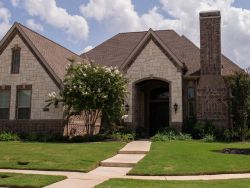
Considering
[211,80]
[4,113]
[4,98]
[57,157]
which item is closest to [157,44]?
[211,80]

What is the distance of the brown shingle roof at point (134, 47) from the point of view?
2898 cm

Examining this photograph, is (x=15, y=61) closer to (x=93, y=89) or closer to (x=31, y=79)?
(x=31, y=79)

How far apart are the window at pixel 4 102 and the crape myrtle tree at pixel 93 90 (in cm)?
421

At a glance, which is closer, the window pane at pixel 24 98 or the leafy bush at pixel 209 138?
the leafy bush at pixel 209 138

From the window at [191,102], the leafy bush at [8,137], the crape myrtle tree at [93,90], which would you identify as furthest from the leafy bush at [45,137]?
the window at [191,102]

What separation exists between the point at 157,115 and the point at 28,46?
1062cm

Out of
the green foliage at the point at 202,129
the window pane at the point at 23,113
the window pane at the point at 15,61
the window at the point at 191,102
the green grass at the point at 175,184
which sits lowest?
the green grass at the point at 175,184

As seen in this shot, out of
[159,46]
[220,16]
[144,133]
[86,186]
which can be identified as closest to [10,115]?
[144,133]

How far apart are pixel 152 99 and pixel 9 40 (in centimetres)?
1111

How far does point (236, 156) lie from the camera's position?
51.3 ft

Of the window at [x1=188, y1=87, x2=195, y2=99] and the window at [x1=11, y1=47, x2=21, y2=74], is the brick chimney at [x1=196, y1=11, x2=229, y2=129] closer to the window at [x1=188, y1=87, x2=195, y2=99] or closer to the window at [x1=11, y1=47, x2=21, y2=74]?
the window at [x1=188, y1=87, x2=195, y2=99]

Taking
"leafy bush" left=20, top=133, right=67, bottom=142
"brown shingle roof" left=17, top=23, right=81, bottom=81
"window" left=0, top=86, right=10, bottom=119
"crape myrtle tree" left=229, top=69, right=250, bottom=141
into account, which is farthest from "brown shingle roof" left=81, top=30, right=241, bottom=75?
"leafy bush" left=20, top=133, right=67, bottom=142

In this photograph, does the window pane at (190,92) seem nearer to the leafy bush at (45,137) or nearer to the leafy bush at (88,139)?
the leafy bush at (88,139)

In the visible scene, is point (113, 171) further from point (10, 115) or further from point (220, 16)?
point (220, 16)
